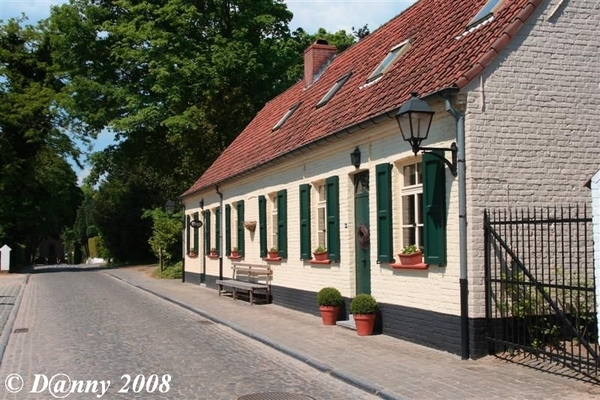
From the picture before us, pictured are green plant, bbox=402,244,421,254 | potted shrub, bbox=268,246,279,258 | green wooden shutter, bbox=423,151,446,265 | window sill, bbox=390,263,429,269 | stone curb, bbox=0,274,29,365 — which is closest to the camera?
green wooden shutter, bbox=423,151,446,265

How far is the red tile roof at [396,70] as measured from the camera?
401 inches

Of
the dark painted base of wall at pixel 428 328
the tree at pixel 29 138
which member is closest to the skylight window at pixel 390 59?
the dark painted base of wall at pixel 428 328

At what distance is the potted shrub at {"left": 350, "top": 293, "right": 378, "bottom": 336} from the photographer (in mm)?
11797

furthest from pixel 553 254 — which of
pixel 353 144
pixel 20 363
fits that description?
pixel 20 363

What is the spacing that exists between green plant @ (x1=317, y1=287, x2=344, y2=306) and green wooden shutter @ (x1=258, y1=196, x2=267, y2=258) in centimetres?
536

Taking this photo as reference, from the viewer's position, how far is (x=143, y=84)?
3609 centimetres

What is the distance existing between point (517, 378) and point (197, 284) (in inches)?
807

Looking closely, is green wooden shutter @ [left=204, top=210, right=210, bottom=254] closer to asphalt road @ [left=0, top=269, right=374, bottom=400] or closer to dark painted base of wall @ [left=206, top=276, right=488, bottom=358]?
asphalt road @ [left=0, top=269, right=374, bottom=400]

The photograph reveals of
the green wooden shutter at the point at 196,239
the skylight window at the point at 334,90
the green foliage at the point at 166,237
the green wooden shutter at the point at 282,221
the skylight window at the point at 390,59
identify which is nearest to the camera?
the skylight window at the point at 390,59

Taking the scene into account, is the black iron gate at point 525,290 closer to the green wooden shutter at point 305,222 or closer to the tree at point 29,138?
the green wooden shutter at point 305,222

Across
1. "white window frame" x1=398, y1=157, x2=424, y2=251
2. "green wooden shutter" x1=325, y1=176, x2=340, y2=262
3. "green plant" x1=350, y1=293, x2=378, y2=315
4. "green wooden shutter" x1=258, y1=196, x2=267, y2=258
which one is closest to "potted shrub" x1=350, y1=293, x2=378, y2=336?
"green plant" x1=350, y1=293, x2=378, y2=315

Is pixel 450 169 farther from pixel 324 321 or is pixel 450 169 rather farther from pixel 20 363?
pixel 20 363

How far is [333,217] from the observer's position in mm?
14125

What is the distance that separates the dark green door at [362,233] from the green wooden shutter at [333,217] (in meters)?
0.55
